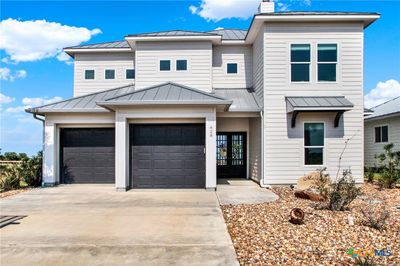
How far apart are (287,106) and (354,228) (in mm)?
6231

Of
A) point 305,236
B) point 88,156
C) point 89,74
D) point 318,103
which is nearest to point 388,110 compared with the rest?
point 318,103

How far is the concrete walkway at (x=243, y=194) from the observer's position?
8.78 meters

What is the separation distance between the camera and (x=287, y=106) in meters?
11.4

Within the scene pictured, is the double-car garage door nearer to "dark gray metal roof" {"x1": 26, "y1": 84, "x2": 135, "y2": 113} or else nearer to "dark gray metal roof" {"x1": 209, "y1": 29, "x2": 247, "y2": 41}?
"dark gray metal roof" {"x1": 26, "y1": 84, "x2": 135, "y2": 113}

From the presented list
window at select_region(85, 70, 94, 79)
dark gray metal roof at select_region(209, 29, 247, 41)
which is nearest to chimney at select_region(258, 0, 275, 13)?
dark gray metal roof at select_region(209, 29, 247, 41)

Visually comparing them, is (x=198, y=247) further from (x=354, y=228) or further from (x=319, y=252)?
(x=354, y=228)

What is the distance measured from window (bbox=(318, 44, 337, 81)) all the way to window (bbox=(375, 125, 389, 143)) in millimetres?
7525

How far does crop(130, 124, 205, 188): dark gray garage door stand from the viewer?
36.6 ft

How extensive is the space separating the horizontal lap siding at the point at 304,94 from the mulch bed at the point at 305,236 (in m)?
3.63

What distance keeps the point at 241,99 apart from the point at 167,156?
4.03 metres

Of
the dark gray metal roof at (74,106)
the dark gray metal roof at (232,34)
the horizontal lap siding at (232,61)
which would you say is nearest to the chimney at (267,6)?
the dark gray metal roof at (232,34)

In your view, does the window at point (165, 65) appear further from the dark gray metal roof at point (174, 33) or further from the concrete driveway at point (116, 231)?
the concrete driveway at point (116, 231)

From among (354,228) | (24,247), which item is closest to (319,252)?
(354,228)

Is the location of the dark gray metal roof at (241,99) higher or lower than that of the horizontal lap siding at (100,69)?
lower
